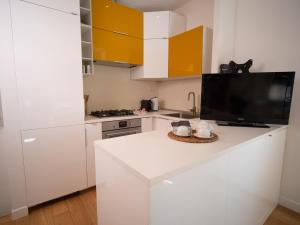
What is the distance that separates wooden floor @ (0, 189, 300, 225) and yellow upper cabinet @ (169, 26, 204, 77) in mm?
1738

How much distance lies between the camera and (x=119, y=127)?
2.25 metres

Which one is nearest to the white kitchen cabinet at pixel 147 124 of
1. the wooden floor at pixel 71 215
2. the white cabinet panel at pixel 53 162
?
the white cabinet panel at pixel 53 162

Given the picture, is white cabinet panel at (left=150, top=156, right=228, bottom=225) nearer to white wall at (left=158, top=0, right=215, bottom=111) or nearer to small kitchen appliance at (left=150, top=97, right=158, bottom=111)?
white wall at (left=158, top=0, right=215, bottom=111)

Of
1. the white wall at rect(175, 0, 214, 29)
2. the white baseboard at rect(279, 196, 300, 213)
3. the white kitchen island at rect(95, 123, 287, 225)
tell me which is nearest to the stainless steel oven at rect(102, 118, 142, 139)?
the white kitchen island at rect(95, 123, 287, 225)

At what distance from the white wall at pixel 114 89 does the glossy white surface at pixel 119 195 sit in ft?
5.57

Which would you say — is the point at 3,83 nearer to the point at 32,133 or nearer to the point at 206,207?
the point at 32,133

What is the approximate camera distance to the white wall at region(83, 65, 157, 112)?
2586mm

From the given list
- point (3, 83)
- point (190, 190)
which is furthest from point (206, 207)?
point (3, 83)

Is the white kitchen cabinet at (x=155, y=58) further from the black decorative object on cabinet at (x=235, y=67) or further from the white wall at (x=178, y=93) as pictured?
the black decorative object on cabinet at (x=235, y=67)

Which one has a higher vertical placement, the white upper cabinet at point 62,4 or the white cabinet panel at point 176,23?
the white cabinet panel at point 176,23

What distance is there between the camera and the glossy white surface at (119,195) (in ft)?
2.32

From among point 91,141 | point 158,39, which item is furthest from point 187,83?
point 91,141

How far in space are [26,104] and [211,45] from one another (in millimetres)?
2184

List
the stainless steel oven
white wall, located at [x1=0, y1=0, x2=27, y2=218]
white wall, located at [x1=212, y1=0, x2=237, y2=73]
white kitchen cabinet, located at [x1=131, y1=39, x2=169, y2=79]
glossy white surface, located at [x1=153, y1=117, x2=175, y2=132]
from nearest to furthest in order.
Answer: white wall, located at [x1=0, y1=0, x2=27, y2=218] → white wall, located at [x1=212, y1=0, x2=237, y2=73] → the stainless steel oven → glossy white surface, located at [x1=153, y1=117, x2=175, y2=132] → white kitchen cabinet, located at [x1=131, y1=39, x2=169, y2=79]
